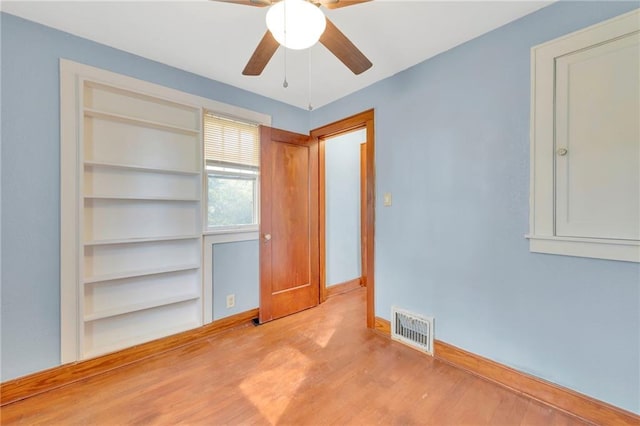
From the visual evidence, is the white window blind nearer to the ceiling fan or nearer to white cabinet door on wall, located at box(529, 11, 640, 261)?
the ceiling fan

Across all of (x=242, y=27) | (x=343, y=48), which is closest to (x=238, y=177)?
(x=242, y=27)

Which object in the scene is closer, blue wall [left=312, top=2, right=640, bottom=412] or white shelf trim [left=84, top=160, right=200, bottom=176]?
blue wall [left=312, top=2, right=640, bottom=412]

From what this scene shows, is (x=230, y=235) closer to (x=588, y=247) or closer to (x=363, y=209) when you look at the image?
(x=363, y=209)

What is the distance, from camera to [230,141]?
2625 millimetres

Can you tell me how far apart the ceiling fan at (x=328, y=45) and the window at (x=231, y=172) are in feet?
3.43

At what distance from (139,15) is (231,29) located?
550 mm

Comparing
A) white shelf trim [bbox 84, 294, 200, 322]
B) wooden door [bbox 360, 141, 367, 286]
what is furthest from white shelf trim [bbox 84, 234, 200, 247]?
wooden door [bbox 360, 141, 367, 286]

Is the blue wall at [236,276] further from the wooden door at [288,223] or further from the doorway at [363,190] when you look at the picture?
the doorway at [363,190]

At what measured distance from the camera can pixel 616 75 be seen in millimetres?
1357

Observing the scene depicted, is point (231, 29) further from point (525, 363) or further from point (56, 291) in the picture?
point (525, 363)

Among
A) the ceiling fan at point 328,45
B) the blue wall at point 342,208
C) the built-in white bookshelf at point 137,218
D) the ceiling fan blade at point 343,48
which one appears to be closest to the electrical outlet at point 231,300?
the built-in white bookshelf at point 137,218

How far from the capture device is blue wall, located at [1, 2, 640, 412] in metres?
1.44

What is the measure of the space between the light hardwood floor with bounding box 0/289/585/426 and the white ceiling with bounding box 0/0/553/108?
2.36 meters

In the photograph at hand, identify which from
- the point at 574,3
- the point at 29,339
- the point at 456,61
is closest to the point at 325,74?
the point at 456,61
